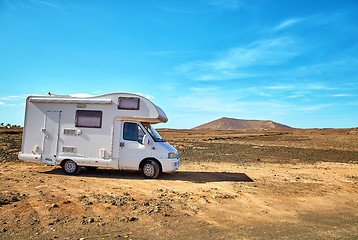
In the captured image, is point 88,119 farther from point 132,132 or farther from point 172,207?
point 172,207

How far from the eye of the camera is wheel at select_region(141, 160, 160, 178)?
33.2ft

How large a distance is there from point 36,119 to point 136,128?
450 cm

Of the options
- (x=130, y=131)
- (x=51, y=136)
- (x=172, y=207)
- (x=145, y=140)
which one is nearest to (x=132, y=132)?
(x=130, y=131)

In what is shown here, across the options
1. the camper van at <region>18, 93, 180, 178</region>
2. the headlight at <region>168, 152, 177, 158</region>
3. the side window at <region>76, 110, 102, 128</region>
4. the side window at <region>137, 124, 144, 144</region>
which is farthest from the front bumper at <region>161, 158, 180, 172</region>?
the side window at <region>76, 110, 102, 128</region>

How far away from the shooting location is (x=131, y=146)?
10.3m

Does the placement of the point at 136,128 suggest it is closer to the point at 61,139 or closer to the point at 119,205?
the point at 61,139

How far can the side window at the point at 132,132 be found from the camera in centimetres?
1036

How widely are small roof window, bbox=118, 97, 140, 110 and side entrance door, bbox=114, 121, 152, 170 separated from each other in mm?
626

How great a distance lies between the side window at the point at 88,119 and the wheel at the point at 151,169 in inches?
100.0

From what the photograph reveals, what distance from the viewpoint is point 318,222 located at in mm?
6035

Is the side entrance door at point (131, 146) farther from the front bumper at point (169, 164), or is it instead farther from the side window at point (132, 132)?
the front bumper at point (169, 164)

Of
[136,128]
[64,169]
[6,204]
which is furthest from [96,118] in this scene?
[6,204]

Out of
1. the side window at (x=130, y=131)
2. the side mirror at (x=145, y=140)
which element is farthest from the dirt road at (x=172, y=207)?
the side window at (x=130, y=131)

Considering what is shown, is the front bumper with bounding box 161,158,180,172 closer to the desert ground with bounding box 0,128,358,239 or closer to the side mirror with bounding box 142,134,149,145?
the desert ground with bounding box 0,128,358,239
